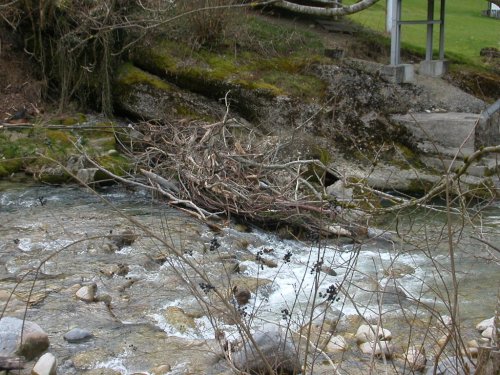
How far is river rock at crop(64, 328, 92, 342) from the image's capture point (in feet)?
16.9

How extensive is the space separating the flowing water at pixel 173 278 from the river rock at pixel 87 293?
5 cm

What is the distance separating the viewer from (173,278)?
21.1 feet

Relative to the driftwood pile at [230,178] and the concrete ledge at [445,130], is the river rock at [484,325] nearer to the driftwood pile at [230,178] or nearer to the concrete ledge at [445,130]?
the driftwood pile at [230,178]

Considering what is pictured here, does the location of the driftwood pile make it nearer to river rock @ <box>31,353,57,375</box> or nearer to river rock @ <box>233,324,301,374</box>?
river rock @ <box>233,324,301,374</box>

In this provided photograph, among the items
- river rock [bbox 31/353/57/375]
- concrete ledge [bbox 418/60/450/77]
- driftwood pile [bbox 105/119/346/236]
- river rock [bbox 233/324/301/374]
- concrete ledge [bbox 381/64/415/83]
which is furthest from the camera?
concrete ledge [bbox 418/60/450/77]

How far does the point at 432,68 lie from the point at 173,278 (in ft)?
26.9

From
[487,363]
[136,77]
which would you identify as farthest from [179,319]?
[136,77]

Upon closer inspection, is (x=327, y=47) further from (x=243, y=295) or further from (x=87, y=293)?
(x=87, y=293)

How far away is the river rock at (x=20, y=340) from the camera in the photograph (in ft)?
15.3

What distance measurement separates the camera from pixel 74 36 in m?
11.1

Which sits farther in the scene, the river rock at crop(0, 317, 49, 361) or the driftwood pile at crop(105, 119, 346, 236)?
the driftwood pile at crop(105, 119, 346, 236)

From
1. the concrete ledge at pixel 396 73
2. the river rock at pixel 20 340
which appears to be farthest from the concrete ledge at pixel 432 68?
the river rock at pixel 20 340

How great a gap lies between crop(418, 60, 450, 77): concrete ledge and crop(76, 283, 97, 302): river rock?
873cm

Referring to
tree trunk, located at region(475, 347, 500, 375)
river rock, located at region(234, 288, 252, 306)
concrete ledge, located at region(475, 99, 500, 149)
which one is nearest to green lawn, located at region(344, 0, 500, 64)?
concrete ledge, located at region(475, 99, 500, 149)
